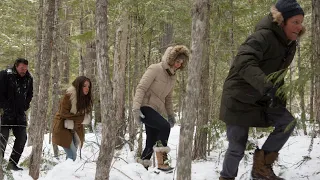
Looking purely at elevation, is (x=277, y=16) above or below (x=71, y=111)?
above

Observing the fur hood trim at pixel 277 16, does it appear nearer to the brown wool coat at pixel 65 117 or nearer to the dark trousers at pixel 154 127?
the dark trousers at pixel 154 127

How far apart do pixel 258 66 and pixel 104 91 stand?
5.78ft

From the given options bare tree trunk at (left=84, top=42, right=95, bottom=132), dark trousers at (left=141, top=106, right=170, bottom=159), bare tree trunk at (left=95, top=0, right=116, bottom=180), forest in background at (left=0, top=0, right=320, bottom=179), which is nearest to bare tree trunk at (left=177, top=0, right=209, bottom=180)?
forest in background at (left=0, top=0, right=320, bottom=179)

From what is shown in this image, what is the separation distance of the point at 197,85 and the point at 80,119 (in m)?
4.05

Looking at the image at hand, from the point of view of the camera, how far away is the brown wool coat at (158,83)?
5.26m

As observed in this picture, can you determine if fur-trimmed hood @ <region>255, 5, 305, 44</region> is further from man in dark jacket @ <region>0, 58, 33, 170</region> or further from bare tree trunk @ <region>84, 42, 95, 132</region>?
bare tree trunk @ <region>84, 42, 95, 132</region>

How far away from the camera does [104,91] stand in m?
3.92

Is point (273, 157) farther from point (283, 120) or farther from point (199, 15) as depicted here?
point (199, 15)

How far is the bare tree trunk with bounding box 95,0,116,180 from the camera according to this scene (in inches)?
152

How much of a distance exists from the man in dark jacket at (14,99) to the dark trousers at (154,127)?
263cm

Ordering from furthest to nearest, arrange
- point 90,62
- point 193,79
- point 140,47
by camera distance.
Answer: point 90,62 → point 140,47 → point 193,79

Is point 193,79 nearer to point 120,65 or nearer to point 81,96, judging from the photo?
point 81,96

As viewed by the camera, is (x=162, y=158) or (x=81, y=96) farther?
(x=81, y=96)

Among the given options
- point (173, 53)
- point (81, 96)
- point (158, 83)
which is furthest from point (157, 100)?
point (81, 96)
